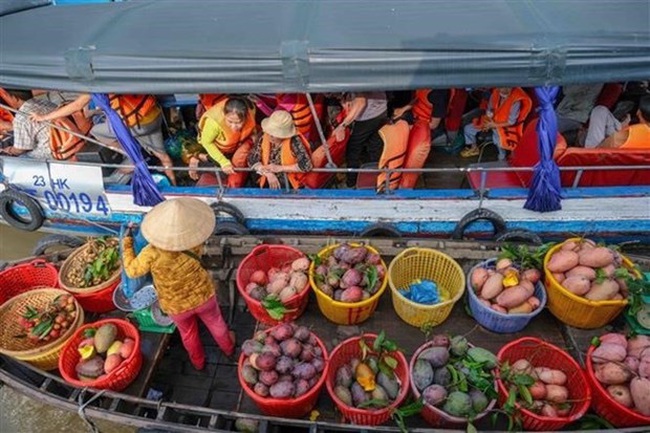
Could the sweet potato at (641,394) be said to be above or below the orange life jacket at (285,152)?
below

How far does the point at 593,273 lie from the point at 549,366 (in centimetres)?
72

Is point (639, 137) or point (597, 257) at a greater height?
point (639, 137)

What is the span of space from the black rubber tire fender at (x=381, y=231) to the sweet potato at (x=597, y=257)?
64.4 inches

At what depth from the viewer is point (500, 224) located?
434 cm

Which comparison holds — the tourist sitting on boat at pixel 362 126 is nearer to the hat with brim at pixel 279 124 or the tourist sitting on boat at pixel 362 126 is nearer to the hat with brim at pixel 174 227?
the hat with brim at pixel 279 124

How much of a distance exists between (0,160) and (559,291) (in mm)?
5540

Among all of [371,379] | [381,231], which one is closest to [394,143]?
[381,231]

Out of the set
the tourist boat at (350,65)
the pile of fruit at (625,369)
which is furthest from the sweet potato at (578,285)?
the tourist boat at (350,65)

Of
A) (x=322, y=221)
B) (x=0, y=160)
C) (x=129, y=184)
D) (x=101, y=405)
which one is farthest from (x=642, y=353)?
(x=0, y=160)

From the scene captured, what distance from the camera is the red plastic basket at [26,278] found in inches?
156

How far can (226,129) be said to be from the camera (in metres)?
4.32

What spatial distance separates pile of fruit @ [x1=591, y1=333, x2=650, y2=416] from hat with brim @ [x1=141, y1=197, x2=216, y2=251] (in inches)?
104

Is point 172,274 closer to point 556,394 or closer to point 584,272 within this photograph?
point 556,394

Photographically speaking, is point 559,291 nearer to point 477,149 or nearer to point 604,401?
point 604,401
